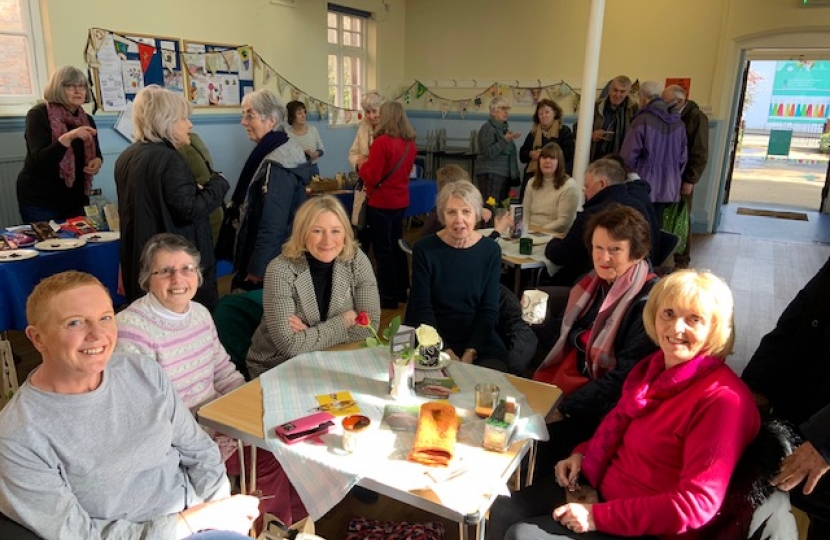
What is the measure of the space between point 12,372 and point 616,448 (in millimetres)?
2698

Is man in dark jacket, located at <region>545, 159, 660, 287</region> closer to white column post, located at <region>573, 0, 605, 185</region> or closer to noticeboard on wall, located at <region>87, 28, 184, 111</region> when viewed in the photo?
white column post, located at <region>573, 0, 605, 185</region>

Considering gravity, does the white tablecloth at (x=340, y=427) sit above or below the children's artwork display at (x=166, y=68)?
below

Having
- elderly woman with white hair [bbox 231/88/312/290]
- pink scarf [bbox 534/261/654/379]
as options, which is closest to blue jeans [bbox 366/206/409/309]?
elderly woman with white hair [bbox 231/88/312/290]

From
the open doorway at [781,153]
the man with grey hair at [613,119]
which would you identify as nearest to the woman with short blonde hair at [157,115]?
the man with grey hair at [613,119]

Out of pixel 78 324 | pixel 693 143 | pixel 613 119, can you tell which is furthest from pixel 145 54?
pixel 693 143

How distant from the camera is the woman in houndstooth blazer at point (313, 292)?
2.19 m

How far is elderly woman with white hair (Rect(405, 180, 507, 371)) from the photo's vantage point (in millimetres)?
2553

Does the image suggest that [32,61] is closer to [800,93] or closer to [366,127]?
[366,127]

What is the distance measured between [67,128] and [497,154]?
3723mm

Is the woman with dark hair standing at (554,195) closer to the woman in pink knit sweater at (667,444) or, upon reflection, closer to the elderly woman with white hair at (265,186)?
the elderly woman with white hair at (265,186)

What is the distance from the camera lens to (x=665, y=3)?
6.87m

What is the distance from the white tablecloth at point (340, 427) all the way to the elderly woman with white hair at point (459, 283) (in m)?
0.49

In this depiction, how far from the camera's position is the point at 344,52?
764 cm

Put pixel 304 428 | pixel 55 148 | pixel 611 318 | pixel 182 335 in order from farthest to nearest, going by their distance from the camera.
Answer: pixel 55 148 → pixel 611 318 → pixel 182 335 → pixel 304 428
